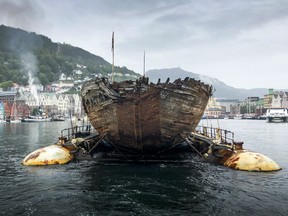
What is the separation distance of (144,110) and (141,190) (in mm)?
5204

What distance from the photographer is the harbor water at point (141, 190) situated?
11.8 m

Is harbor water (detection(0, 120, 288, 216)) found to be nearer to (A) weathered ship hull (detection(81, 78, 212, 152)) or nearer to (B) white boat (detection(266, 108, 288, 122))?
(A) weathered ship hull (detection(81, 78, 212, 152))

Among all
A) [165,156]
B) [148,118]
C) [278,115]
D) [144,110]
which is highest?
[278,115]

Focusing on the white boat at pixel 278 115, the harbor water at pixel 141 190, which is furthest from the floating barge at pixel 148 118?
the white boat at pixel 278 115

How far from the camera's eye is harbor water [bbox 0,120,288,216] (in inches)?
466

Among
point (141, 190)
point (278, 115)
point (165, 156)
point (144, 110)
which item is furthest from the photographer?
point (278, 115)

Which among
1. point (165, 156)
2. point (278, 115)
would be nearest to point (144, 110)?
point (165, 156)

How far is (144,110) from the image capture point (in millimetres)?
17797

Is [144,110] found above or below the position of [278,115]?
below

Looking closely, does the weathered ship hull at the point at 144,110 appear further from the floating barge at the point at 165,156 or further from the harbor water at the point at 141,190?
the harbor water at the point at 141,190

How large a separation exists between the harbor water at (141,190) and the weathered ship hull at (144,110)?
2.18 m

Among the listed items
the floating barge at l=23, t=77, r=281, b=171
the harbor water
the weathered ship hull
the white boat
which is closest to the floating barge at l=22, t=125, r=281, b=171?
the floating barge at l=23, t=77, r=281, b=171

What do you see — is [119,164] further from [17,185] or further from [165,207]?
[165,207]

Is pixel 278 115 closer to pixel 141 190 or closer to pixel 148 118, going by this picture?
pixel 148 118
